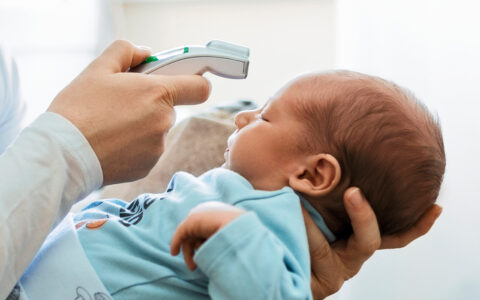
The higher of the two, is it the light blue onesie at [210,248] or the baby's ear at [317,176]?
the baby's ear at [317,176]

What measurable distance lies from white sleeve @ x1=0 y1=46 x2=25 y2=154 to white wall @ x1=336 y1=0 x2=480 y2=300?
81cm

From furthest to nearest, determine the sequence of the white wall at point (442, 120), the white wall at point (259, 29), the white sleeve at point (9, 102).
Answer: the white wall at point (259, 29) < the white wall at point (442, 120) < the white sleeve at point (9, 102)

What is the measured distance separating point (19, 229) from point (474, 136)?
932 millimetres

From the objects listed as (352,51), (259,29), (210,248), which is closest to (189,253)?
(210,248)

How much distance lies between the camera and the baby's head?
75 cm

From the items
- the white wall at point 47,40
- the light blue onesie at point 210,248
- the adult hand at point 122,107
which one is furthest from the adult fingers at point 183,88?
the white wall at point 47,40

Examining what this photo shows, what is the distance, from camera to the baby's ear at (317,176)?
0.74 meters

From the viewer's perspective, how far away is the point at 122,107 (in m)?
0.75

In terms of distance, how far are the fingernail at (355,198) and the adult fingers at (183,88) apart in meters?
0.28

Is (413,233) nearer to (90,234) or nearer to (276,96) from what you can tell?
(276,96)

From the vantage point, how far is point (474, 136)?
1.14 m

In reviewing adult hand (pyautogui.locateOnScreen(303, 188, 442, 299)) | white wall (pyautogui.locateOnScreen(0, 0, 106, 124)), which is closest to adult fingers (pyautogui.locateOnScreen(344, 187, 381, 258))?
adult hand (pyautogui.locateOnScreen(303, 188, 442, 299))

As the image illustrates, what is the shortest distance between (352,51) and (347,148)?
1143 millimetres

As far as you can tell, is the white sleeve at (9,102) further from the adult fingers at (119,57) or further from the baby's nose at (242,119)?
the baby's nose at (242,119)
